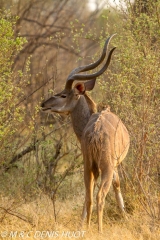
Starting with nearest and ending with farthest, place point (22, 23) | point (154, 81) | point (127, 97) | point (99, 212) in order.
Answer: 1. point (99, 212)
2. point (154, 81)
3. point (127, 97)
4. point (22, 23)

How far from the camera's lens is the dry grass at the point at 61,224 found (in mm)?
6641

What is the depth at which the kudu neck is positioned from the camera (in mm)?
8414

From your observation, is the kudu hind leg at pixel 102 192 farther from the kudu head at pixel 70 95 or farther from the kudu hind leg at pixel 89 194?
the kudu head at pixel 70 95

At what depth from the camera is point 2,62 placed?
7.59 meters

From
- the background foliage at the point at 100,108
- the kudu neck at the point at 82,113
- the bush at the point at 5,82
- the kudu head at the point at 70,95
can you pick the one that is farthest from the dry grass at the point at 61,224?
the kudu head at the point at 70,95

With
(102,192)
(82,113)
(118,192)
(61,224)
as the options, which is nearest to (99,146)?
(102,192)

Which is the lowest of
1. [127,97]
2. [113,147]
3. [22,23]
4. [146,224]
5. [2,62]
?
[146,224]

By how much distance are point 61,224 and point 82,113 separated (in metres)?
1.70

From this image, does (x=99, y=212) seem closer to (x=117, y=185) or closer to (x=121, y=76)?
(x=117, y=185)

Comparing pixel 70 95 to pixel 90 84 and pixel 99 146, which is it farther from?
pixel 99 146

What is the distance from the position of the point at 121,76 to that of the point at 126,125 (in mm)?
807

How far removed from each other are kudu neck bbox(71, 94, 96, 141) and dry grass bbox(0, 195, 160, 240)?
1085 mm

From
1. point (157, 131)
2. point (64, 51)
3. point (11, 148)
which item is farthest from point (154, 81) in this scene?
point (64, 51)

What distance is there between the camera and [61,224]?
24.3ft
